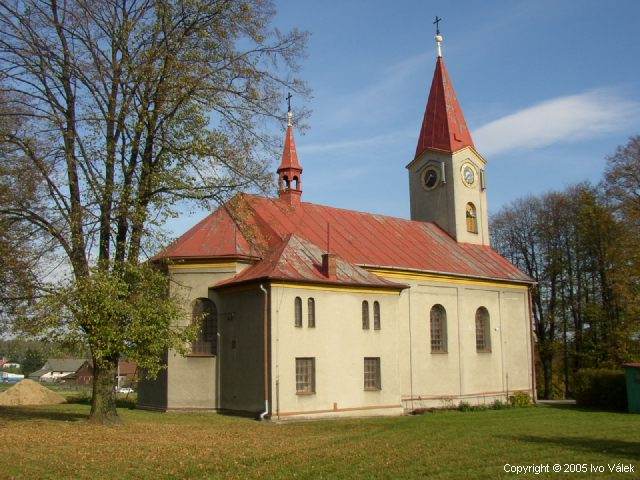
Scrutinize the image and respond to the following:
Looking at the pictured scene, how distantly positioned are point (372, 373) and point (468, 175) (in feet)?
51.0

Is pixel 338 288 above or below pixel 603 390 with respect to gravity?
above

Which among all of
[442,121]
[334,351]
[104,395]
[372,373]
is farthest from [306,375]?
[442,121]

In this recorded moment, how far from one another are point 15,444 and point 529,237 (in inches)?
1625

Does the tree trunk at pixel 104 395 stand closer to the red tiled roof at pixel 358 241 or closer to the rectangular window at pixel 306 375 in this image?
the red tiled roof at pixel 358 241

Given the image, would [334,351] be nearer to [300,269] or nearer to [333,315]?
[333,315]

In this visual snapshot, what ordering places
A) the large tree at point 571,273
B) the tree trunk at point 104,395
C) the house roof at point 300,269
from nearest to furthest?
the tree trunk at point 104,395 → the house roof at point 300,269 → the large tree at point 571,273

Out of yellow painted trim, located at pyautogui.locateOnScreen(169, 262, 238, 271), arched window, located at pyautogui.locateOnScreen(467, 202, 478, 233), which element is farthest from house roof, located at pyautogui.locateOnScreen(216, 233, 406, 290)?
arched window, located at pyautogui.locateOnScreen(467, 202, 478, 233)

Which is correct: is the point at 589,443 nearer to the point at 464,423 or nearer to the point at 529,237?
the point at 464,423

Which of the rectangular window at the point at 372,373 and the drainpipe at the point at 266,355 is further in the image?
the rectangular window at the point at 372,373

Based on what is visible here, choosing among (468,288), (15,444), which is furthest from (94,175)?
(468,288)

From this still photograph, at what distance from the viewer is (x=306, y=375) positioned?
2378cm

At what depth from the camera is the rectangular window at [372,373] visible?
83.4 feet

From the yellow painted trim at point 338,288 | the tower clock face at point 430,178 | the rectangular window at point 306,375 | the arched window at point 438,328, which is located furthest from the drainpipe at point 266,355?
the tower clock face at point 430,178

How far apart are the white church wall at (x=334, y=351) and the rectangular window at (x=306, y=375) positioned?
6.3 inches
